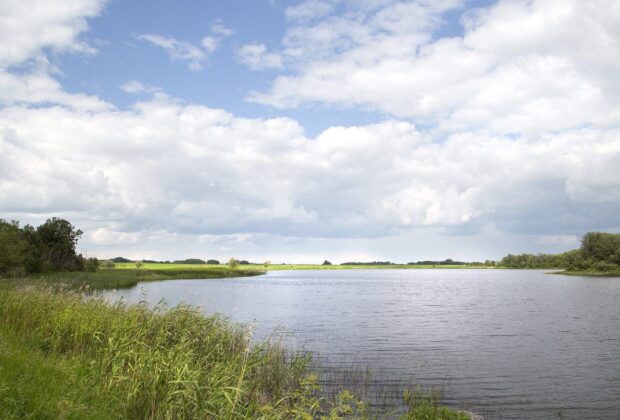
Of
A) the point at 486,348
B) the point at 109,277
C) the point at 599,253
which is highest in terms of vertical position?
the point at 599,253

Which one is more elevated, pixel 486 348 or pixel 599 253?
pixel 599 253

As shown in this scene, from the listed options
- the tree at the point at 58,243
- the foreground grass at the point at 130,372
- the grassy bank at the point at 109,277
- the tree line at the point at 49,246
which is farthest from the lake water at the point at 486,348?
the tree at the point at 58,243

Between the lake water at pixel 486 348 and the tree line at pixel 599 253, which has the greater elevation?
the tree line at pixel 599 253

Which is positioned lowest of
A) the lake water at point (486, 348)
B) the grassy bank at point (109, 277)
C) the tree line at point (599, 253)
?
the lake water at point (486, 348)

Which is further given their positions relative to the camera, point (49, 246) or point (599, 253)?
point (599, 253)

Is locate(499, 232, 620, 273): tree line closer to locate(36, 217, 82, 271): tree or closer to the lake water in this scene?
the lake water

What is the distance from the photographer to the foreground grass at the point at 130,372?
9558mm

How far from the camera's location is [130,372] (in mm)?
12961

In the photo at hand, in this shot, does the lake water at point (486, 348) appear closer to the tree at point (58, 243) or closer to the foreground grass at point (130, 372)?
the foreground grass at point (130, 372)

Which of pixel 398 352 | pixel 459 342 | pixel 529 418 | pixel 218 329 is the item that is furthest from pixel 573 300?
pixel 218 329

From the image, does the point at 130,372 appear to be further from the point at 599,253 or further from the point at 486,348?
the point at 599,253

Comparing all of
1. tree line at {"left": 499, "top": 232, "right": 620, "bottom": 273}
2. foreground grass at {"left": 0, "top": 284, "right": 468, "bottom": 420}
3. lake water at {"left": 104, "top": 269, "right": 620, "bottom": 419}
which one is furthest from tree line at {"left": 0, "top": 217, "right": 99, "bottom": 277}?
tree line at {"left": 499, "top": 232, "right": 620, "bottom": 273}

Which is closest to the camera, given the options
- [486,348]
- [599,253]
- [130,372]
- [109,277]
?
[130,372]

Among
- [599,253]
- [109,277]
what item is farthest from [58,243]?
[599,253]
